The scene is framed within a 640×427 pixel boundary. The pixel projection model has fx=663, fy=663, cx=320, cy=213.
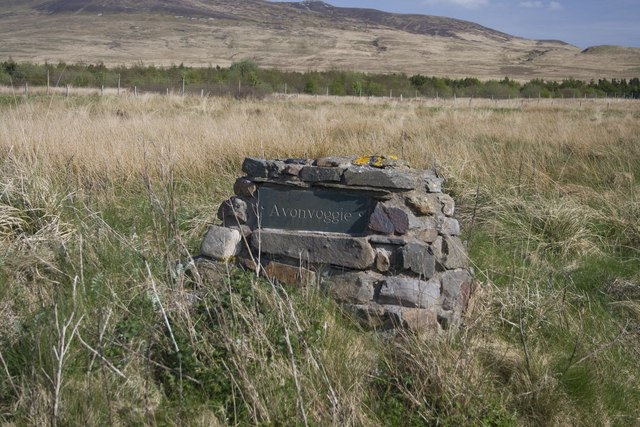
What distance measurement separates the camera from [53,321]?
3459mm

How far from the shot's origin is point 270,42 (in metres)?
109

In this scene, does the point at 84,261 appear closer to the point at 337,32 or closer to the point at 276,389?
the point at 276,389

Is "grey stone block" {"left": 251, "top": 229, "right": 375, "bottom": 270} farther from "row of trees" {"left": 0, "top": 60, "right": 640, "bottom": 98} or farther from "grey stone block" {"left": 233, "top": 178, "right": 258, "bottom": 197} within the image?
"row of trees" {"left": 0, "top": 60, "right": 640, "bottom": 98}

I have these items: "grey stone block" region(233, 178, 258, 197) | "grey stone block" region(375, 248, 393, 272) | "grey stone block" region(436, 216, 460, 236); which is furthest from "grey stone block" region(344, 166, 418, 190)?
"grey stone block" region(233, 178, 258, 197)

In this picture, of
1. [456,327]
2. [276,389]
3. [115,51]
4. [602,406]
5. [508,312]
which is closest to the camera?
[276,389]

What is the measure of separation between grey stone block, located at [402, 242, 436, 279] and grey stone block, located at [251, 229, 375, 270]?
0.23 m

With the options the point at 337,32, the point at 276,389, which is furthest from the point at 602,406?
the point at 337,32

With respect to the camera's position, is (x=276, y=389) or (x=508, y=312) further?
(x=508, y=312)

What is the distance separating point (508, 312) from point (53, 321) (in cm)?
291

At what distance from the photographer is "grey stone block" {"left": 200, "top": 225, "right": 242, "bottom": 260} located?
4.57 meters

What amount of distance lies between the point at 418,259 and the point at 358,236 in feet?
1.43

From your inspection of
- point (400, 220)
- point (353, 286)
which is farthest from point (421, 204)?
point (353, 286)

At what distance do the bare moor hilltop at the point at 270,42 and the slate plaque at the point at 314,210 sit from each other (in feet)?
256

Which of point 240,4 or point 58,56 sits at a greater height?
point 240,4
